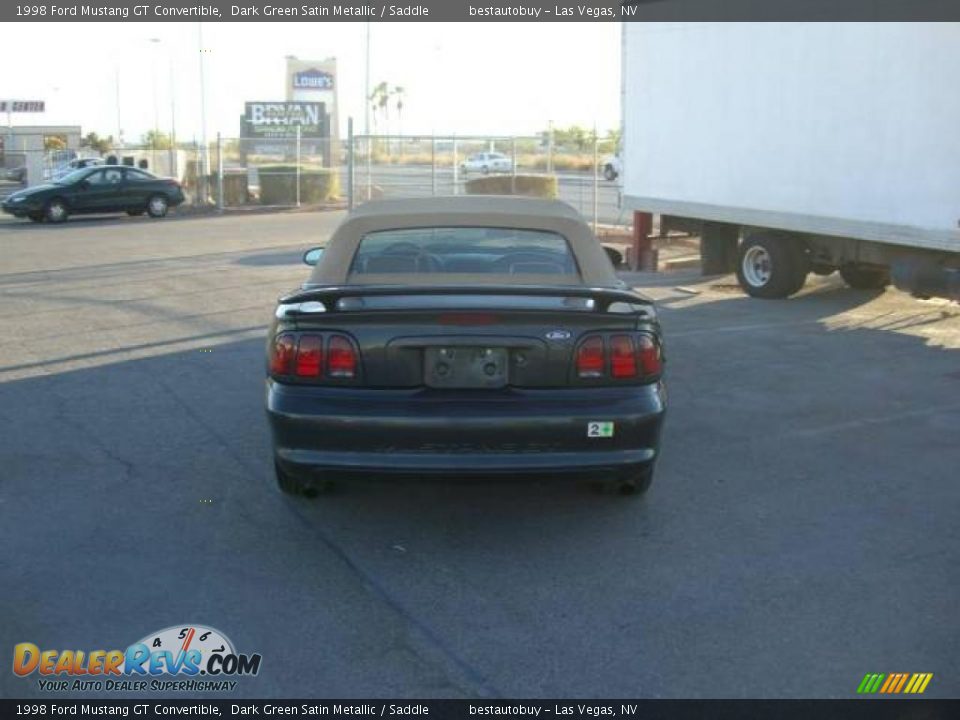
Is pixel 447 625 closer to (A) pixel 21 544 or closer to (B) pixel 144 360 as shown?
(A) pixel 21 544

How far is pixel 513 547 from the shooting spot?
525cm

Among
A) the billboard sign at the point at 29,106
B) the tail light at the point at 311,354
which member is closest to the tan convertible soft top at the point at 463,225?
the tail light at the point at 311,354

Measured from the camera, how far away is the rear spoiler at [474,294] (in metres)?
5.19

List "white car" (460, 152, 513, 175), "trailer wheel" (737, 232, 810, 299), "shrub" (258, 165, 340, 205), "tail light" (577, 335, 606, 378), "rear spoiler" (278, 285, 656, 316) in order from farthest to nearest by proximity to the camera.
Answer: "white car" (460, 152, 513, 175), "shrub" (258, 165, 340, 205), "trailer wheel" (737, 232, 810, 299), "rear spoiler" (278, 285, 656, 316), "tail light" (577, 335, 606, 378)

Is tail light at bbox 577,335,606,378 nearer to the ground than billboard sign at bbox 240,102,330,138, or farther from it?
nearer to the ground

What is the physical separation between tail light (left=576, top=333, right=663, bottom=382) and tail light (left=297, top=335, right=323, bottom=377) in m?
1.16

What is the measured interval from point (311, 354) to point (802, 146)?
345 inches

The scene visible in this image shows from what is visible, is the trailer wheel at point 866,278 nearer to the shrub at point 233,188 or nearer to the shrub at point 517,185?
the shrub at point 517,185

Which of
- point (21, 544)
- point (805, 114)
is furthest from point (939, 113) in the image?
point (21, 544)

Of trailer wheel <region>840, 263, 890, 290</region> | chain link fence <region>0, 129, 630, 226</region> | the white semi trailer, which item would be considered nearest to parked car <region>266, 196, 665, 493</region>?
the white semi trailer

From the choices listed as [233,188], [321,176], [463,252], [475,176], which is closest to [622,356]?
[463,252]

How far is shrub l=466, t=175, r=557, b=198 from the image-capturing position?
88.9 feet
